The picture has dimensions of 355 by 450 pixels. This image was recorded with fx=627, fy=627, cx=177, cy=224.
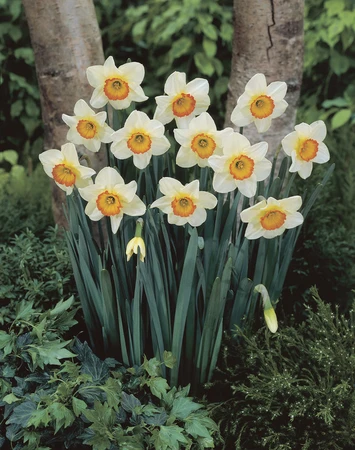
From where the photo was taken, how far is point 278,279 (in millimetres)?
1890

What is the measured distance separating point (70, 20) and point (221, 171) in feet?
2.88

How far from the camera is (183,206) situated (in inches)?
62.6

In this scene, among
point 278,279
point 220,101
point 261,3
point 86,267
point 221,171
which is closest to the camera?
point 221,171

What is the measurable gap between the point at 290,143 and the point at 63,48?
905mm

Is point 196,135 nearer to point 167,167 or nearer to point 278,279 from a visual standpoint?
point 167,167

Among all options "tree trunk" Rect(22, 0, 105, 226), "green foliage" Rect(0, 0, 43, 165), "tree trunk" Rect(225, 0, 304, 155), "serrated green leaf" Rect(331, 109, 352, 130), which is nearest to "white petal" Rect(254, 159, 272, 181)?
"tree trunk" Rect(225, 0, 304, 155)

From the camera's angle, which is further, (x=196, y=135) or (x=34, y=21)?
(x=34, y=21)

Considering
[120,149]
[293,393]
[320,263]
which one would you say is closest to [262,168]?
[120,149]

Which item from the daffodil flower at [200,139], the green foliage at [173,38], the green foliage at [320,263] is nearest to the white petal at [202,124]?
the daffodil flower at [200,139]

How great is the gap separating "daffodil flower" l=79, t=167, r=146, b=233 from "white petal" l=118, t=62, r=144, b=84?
26 centimetres

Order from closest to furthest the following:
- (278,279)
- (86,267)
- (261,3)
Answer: (86,267)
(278,279)
(261,3)

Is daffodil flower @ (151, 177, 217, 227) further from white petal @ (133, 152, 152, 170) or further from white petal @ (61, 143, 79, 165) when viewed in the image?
white petal @ (61, 143, 79, 165)

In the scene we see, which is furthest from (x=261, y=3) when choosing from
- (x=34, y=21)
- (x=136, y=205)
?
(x=136, y=205)

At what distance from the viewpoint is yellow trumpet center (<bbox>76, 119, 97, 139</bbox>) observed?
5.44 ft
